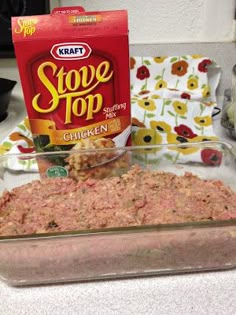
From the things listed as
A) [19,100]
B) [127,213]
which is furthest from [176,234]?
[19,100]

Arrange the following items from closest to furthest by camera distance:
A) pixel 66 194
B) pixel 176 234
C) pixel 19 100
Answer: pixel 176 234, pixel 66 194, pixel 19 100

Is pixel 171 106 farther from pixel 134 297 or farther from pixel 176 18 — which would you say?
pixel 134 297

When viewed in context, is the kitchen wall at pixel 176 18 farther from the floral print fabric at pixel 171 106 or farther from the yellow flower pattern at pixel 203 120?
the yellow flower pattern at pixel 203 120

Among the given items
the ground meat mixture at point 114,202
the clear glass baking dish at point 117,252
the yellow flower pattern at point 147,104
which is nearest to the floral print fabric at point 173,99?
the yellow flower pattern at point 147,104

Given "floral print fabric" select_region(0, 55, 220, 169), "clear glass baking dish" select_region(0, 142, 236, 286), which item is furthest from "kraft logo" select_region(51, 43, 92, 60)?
"clear glass baking dish" select_region(0, 142, 236, 286)

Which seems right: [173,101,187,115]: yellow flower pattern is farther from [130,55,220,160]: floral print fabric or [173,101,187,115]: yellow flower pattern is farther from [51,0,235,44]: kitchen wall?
[51,0,235,44]: kitchen wall

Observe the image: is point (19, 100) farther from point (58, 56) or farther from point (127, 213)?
point (127, 213)

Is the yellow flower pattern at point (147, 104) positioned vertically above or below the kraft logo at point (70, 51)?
below
